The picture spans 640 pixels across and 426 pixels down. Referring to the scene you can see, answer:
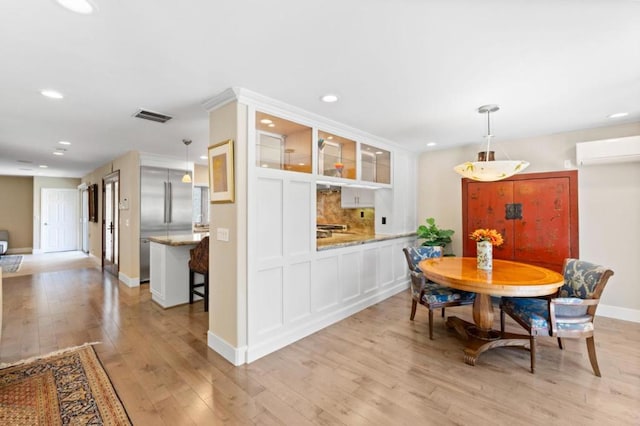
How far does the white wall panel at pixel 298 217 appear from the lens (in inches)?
119

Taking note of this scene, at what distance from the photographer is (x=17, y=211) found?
28.8 feet

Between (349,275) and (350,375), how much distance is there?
58.3 inches

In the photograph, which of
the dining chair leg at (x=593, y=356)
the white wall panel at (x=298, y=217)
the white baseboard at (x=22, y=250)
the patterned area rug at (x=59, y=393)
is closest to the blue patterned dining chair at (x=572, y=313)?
the dining chair leg at (x=593, y=356)

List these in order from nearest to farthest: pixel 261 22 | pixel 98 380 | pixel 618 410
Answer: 1. pixel 261 22
2. pixel 618 410
3. pixel 98 380

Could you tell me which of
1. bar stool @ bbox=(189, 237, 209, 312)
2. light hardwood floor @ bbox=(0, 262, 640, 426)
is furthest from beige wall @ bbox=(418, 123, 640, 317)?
bar stool @ bbox=(189, 237, 209, 312)

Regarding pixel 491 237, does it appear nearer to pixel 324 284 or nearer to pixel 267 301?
pixel 324 284

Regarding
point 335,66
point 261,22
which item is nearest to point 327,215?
point 335,66

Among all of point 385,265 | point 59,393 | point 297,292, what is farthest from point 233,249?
point 385,265

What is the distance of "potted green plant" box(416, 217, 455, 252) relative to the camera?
476 cm

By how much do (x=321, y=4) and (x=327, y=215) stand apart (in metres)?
4.75

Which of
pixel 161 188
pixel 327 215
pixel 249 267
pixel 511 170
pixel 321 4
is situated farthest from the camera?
pixel 327 215

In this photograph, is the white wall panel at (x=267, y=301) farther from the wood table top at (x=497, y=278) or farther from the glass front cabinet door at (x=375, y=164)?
the glass front cabinet door at (x=375, y=164)

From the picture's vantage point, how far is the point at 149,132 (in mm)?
3914

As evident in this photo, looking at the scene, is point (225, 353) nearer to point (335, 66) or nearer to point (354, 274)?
point (354, 274)
